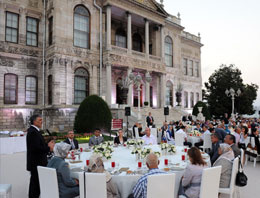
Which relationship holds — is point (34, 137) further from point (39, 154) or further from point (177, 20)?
point (177, 20)

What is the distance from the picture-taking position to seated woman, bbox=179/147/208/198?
13.3ft

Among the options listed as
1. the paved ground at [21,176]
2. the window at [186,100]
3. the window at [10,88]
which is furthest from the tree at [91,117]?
the window at [186,100]

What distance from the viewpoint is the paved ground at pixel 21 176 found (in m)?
6.04

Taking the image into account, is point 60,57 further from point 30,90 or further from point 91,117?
point 91,117

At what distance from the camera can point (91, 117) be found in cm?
1591

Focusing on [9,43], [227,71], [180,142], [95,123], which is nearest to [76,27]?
[9,43]

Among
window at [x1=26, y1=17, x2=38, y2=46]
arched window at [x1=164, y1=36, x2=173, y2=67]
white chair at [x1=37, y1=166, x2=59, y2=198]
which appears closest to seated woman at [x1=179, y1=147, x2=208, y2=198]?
white chair at [x1=37, y1=166, x2=59, y2=198]

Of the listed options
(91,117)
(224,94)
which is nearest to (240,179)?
(91,117)

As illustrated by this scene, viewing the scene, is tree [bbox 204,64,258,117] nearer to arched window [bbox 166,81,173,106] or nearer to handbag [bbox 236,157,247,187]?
arched window [bbox 166,81,173,106]

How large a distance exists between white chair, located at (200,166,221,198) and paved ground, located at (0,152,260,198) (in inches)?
93.4

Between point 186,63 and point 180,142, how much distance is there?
86.0 ft

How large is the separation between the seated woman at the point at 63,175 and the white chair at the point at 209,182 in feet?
7.92

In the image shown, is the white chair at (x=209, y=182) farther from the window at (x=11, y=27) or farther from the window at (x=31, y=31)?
the window at (x=31, y=31)

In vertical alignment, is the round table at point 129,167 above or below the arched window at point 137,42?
below
